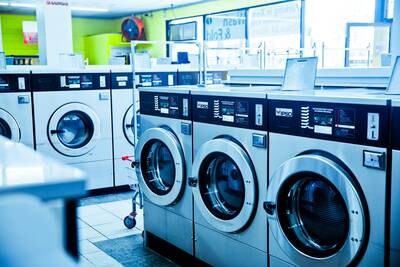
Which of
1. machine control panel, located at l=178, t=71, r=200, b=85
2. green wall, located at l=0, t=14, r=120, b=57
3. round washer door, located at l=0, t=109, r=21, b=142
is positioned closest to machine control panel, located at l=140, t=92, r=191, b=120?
round washer door, located at l=0, t=109, r=21, b=142

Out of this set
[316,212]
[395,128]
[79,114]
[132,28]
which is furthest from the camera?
[132,28]

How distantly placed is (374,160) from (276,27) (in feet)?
28.5

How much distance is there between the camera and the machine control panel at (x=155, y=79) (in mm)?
5398

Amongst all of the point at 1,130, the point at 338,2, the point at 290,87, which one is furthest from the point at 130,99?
the point at 338,2

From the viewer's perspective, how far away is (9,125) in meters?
4.77

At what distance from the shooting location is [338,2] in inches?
346

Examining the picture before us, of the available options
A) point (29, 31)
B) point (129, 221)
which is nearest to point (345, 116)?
point (129, 221)

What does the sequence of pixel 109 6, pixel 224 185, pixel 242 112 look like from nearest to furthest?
pixel 242 112 < pixel 224 185 < pixel 109 6

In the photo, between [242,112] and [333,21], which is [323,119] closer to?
[242,112]

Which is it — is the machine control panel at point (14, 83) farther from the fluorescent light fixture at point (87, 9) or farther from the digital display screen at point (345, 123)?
the fluorescent light fixture at point (87, 9)

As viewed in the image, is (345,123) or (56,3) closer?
(345,123)

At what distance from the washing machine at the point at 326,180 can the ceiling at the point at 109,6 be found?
31.8 ft

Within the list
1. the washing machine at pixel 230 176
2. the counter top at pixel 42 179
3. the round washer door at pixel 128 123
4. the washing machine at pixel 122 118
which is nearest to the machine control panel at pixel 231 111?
the washing machine at pixel 230 176

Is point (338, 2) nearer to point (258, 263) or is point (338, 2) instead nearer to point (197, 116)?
point (197, 116)
